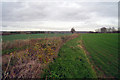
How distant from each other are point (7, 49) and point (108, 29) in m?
111

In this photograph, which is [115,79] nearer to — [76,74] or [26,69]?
[76,74]

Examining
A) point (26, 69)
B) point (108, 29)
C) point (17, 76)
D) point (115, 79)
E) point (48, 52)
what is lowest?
point (115, 79)

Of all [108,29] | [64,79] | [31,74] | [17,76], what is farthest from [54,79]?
[108,29]

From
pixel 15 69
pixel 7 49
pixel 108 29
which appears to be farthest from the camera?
pixel 108 29

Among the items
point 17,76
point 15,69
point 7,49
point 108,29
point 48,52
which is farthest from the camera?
point 108,29

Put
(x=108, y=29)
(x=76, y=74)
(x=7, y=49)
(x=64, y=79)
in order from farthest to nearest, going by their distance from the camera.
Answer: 1. (x=108, y=29)
2. (x=7, y=49)
3. (x=76, y=74)
4. (x=64, y=79)

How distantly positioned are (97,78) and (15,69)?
12.6 feet

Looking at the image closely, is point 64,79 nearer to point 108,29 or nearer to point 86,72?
point 86,72

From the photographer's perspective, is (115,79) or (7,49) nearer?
(115,79)

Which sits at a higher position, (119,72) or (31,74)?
(31,74)

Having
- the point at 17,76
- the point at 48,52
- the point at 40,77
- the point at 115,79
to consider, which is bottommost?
the point at 115,79

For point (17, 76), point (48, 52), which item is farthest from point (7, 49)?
point (17, 76)

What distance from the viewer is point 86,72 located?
151 inches

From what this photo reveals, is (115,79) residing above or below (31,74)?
below
